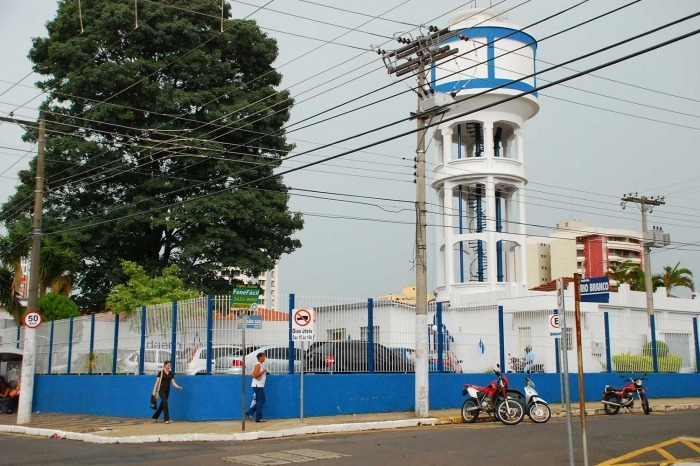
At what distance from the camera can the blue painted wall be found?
19.8 metres

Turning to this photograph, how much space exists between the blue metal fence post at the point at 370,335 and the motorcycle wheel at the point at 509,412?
398cm

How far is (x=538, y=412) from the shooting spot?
19688 millimetres

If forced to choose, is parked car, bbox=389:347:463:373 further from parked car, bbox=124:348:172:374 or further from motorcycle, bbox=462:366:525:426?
parked car, bbox=124:348:172:374

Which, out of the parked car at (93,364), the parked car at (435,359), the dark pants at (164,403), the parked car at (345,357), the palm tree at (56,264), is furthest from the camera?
the palm tree at (56,264)

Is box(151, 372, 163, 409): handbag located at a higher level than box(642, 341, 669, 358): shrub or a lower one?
lower

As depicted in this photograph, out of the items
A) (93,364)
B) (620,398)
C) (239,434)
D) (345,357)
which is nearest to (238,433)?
(239,434)

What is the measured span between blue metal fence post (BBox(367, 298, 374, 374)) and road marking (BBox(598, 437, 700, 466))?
824 cm

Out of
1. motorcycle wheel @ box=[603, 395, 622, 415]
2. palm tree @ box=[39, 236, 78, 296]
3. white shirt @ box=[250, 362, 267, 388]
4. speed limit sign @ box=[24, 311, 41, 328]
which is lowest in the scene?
motorcycle wheel @ box=[603, 395, 622, 415]

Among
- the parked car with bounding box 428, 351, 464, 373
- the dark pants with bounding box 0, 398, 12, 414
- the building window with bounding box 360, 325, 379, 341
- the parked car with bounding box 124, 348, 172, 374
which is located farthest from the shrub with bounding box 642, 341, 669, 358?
the dark pants with bounding box 0, 398, 12, 414

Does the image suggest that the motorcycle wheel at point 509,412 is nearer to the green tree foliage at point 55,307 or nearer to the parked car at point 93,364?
the parked car at point 93,364

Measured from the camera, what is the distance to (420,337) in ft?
68.1

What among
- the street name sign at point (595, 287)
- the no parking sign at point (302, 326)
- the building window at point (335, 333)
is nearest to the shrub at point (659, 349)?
the street name sign at point (595, 287)

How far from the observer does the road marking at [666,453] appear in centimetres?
1271

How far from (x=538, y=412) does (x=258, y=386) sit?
701 centimetres
